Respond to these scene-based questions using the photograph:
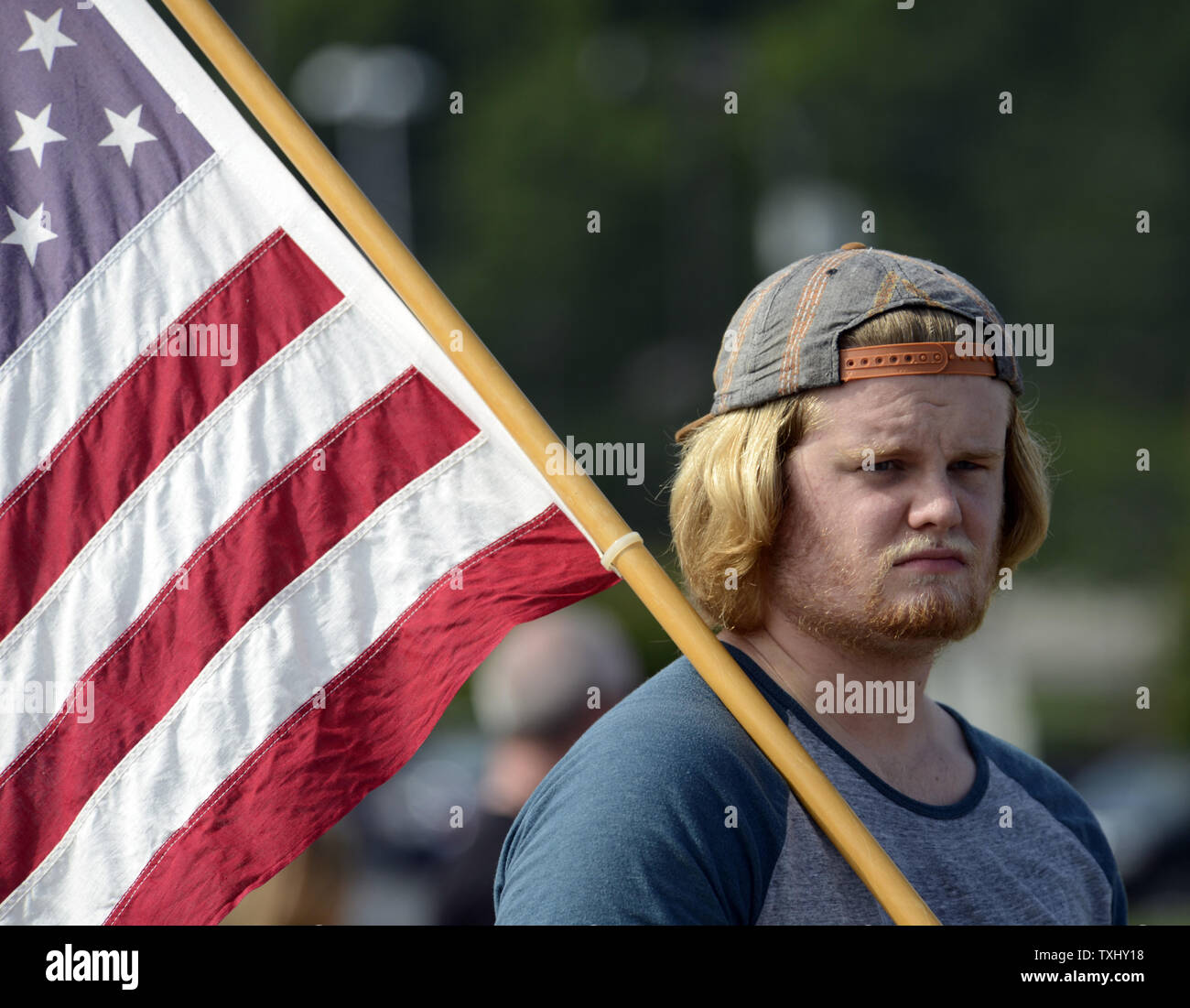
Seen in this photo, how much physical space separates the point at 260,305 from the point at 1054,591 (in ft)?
76.1

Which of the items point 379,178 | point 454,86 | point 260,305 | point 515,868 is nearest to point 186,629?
point 260,305

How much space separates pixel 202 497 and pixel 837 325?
1.08m

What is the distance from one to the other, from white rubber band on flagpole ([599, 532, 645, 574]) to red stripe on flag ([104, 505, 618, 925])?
167 mm

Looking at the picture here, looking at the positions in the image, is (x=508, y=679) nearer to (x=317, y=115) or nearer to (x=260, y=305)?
(x=260, y=305)

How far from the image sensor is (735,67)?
29.6 m

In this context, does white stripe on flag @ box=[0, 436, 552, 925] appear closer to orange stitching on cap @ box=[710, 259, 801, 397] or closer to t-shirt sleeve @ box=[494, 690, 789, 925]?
orange stitching on cap @ box=[710, 259, 801, 397]

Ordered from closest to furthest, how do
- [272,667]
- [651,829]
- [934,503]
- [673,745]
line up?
[651,829], [673,745], [934,503], [272,667]

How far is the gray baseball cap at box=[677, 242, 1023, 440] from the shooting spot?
8.23 feet

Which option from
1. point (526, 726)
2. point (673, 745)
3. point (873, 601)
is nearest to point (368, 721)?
point (673, 745)

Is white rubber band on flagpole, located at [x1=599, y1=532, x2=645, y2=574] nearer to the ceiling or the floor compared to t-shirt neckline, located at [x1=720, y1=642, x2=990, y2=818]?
nearer to the ceiling

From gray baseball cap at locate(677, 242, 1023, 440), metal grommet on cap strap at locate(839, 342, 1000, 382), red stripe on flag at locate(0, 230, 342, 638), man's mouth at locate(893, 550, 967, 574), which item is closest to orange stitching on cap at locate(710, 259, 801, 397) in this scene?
gray baseball cap at locate(677, 242, 1023, 440)

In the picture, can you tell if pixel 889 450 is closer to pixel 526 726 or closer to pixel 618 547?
pixel 618 547

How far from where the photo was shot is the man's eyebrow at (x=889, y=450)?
2482 mm

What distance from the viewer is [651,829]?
86.7 inches
